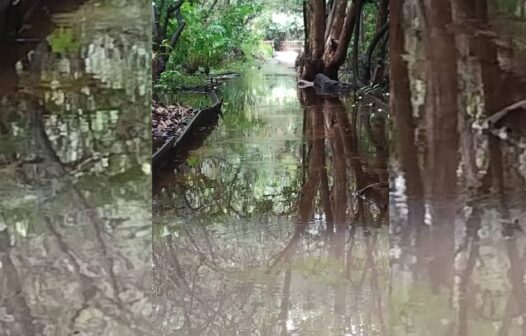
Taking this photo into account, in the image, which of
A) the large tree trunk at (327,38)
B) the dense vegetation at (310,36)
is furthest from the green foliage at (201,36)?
the large tree trunk at (327,38)

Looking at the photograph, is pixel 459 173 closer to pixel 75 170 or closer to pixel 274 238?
pixel 75 170

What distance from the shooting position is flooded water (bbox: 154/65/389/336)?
384cm

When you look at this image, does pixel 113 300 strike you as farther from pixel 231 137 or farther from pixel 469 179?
pixel 231 137

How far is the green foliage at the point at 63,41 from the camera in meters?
1.45

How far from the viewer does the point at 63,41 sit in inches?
57.1

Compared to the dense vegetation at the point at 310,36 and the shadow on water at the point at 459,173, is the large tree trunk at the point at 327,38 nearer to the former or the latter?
the dense vegetation at the point at 310,36

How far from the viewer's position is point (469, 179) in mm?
1524

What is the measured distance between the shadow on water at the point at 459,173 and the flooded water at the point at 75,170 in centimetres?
55

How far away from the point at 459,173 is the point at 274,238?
3.80 metres

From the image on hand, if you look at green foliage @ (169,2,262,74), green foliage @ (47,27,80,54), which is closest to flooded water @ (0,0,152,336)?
green foliage @ (47,27,80,54)

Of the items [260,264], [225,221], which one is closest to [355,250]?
[260,264]

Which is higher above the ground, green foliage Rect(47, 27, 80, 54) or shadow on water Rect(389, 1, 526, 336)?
green foliage Rect(47, 27, 80, 54)

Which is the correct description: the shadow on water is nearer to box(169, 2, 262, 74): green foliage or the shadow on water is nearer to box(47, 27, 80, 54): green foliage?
box(47, 27, 80, 54): green foliage

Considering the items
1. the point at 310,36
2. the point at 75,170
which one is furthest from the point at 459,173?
the point at 310,36
